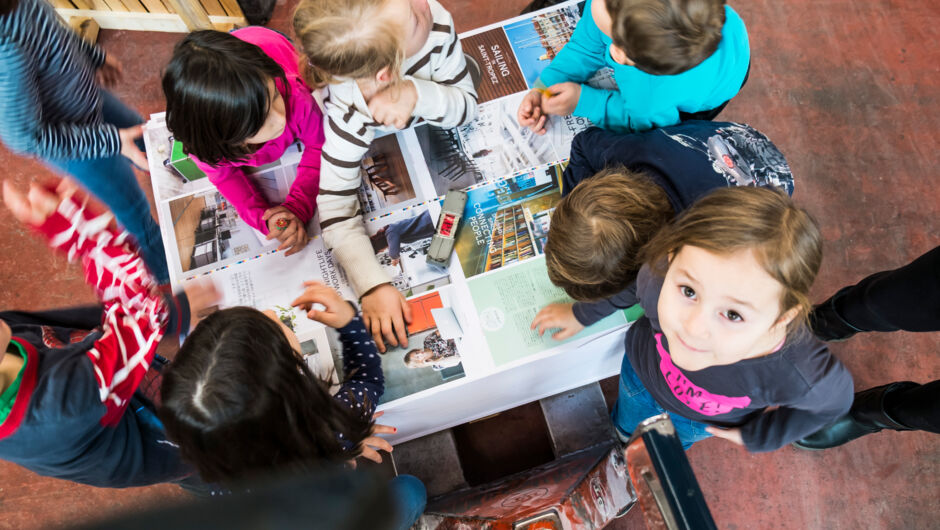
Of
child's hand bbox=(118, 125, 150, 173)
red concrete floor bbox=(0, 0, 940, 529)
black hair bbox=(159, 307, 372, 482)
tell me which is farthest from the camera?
red concrete floor bbox=(0, 0, 940, 529)

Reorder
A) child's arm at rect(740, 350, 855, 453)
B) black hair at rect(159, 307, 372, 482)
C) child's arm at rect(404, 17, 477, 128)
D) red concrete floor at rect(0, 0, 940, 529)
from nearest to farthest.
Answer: black hair at rect(159, 307, 372, 482)
child's arm at rect(740, 350, 855, 453)
child's arm at rect(404, 17, 477, 128)
red concrete floor at rect(0, 0, 940, 529)

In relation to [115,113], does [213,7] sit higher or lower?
higher

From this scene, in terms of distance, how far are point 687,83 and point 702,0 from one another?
14 centimetres

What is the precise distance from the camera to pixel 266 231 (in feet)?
3.41

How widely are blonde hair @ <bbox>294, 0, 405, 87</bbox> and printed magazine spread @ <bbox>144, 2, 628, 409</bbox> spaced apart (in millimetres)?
238

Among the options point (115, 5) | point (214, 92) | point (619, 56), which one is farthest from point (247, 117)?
point (115, 5)

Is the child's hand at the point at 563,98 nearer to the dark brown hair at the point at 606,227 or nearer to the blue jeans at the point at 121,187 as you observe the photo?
the dark brown hair at the point at 606,227

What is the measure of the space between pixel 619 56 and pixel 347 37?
1.53 feet

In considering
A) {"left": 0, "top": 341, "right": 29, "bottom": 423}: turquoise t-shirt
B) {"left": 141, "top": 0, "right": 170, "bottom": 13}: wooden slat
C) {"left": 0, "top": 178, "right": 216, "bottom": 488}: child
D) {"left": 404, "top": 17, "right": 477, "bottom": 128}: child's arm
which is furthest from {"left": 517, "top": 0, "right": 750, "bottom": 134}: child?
{"left": 141, "top": 0, "right": 170, "bottom": 13}: wooden slat

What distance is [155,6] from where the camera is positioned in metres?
1.67

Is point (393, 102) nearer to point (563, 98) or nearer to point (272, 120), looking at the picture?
point (272, 120)

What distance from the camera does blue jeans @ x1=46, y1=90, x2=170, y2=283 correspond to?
1.11 m

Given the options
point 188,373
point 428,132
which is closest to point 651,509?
point 188,373

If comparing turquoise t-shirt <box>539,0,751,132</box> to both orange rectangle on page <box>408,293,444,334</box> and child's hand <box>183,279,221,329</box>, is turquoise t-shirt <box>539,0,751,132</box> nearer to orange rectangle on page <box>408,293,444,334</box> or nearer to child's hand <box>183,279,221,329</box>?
orange rectangle on page <box>408,293,444,334</box>
